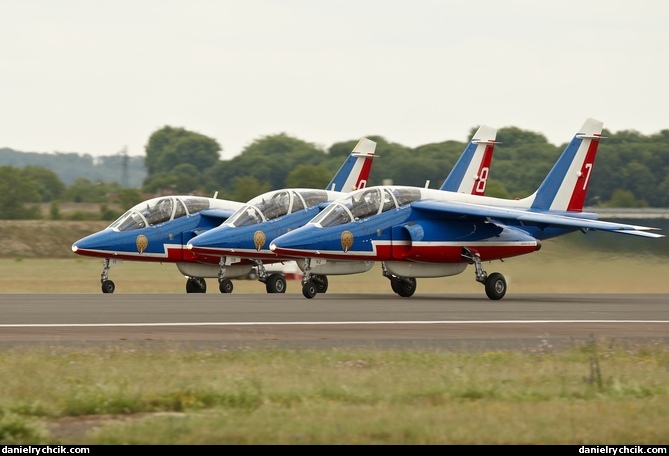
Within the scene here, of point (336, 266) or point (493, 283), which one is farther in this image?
point (336, 266)

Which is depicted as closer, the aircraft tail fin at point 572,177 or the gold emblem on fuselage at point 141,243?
the aircraft tail fin at point 572,177

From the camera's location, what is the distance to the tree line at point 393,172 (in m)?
68.8

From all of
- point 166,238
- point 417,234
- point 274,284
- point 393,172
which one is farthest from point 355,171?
point 393,172

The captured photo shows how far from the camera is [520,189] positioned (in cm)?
7206

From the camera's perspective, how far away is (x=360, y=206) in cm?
2539

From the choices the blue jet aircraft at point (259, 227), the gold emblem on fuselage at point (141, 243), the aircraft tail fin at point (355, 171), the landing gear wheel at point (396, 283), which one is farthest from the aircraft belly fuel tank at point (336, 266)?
the aircraft tail fin at point (355, 171)

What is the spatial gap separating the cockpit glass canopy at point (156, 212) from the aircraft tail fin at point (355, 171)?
5001 millimetres

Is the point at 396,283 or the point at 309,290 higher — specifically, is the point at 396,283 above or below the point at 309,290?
above

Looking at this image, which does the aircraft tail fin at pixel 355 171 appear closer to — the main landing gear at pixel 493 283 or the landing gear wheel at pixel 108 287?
the landing gear wheel at pixel 108 287

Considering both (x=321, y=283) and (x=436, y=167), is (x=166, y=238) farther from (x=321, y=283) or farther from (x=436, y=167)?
(x=436, y=167)

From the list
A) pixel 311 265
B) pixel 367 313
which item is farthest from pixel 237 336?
pixel 311 265

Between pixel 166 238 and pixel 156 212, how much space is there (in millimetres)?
782

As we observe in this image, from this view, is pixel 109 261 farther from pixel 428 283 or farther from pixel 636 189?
pixel 636 189

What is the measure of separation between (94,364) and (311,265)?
1344 centimetres
